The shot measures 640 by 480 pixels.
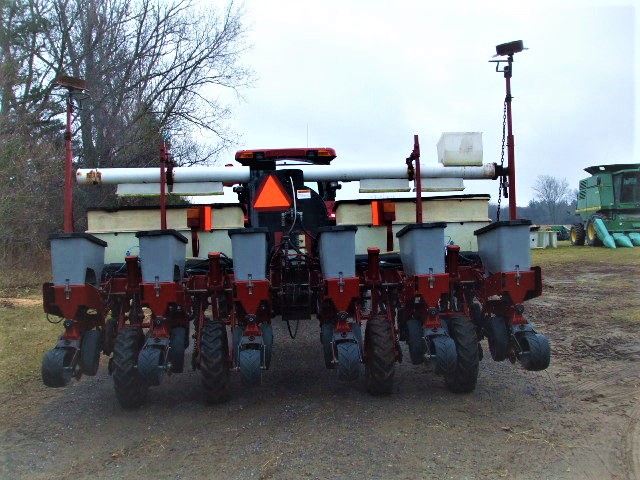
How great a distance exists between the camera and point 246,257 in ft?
16.5

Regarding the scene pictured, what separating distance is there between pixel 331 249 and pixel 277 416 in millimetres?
1423

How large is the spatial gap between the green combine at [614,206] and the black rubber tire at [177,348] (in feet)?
65.5

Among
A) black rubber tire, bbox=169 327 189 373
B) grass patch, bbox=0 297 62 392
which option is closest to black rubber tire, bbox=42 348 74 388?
black rubber tire, bbox=169 327 189 373

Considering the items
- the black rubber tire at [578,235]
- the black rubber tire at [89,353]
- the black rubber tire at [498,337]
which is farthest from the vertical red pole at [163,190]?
the black rubber tire at [578,235]

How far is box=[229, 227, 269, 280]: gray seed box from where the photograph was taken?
500 centimetres

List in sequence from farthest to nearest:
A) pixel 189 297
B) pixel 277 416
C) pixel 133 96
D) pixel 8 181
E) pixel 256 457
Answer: pixel 133 96 → pixel 8 181 → pixel 189 297 → pixel 277 416 → pixel 256 457

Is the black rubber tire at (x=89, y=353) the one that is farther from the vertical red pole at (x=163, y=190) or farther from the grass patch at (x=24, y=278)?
the grass patch at (x=24, y=278)

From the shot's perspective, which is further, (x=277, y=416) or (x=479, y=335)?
(x=479, y=335)

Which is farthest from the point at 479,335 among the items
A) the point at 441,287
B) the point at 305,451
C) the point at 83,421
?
the point at 83,421

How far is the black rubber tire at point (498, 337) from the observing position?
5.28 m

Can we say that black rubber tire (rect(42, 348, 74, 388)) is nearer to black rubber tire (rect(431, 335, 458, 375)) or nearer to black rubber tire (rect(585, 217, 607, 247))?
black rubber tire (rect(431, 335, 458, 375))

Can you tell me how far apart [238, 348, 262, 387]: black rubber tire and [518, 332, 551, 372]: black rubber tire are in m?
2.16

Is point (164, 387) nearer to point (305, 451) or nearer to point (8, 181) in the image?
point (305, 451)

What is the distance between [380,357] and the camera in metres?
5.05
